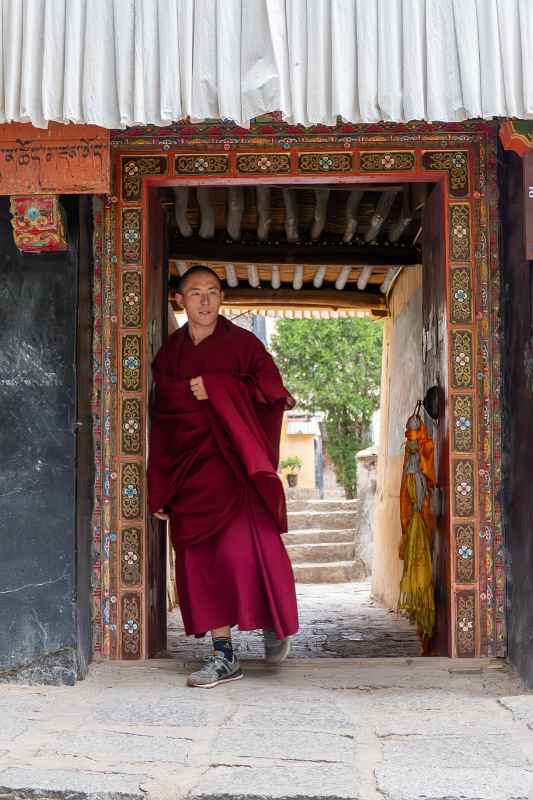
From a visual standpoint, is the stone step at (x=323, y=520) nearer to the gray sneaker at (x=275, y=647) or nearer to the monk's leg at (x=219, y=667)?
the gray sneaker at (x=275, y=647)

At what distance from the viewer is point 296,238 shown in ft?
23.1

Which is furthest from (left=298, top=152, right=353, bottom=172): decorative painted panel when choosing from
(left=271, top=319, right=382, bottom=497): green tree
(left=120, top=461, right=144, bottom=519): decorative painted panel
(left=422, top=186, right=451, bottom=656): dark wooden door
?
(left=271, top=319, right=382, bottom=497): green tree

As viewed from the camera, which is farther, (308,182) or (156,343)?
(156,343)

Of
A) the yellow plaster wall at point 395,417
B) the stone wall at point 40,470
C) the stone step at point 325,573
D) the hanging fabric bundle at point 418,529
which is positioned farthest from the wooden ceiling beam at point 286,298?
the stone step at point 325,573

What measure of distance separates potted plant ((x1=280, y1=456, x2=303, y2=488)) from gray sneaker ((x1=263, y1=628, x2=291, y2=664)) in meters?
18.5

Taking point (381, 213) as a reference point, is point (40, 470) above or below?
below

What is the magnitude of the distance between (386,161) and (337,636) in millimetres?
3209

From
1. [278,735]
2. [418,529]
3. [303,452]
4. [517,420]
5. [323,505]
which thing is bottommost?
[278,735]

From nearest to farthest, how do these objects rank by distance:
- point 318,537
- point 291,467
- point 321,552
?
point 321,552, point 318,537, point 291,467

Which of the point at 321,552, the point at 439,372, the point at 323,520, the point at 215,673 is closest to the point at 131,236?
the point at 439,372

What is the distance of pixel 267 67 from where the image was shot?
3.54 meters

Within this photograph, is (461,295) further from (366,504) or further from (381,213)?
(366,504)

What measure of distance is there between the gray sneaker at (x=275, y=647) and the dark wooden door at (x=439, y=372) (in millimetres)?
754

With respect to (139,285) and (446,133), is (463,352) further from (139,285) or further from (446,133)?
(139,285)
